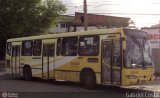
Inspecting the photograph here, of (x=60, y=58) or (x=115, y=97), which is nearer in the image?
(x=115, y=97)

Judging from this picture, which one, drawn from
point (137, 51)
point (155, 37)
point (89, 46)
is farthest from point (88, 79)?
point (155, 37)

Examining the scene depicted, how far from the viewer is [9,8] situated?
4638cm

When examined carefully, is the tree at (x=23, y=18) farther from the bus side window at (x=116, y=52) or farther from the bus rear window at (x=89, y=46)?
the bus side window at (x=116, y=52)

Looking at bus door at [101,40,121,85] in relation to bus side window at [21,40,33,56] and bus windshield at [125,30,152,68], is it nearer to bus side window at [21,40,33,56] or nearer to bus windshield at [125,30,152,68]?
bus windshield at [125,30,152,68]

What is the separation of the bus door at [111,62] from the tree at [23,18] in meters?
26.8

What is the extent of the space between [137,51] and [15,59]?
1094 cm

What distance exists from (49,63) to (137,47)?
20.6ft

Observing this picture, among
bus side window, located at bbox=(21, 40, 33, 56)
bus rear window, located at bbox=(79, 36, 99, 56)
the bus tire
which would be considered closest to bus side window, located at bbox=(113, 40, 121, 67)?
bus rear window, located at bbox=(79, 36, 99, 56)

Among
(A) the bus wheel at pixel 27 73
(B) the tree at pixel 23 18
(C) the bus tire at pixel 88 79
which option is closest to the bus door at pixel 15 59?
(A) the bus wheel at pixel 27 73

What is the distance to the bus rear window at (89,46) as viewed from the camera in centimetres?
1916

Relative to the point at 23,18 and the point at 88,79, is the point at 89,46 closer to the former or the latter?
the point at 88,79

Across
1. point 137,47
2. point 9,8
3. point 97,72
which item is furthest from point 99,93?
point 9,8

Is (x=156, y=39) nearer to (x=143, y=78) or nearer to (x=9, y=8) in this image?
(x=143, y=78)

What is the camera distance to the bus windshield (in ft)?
58.1
